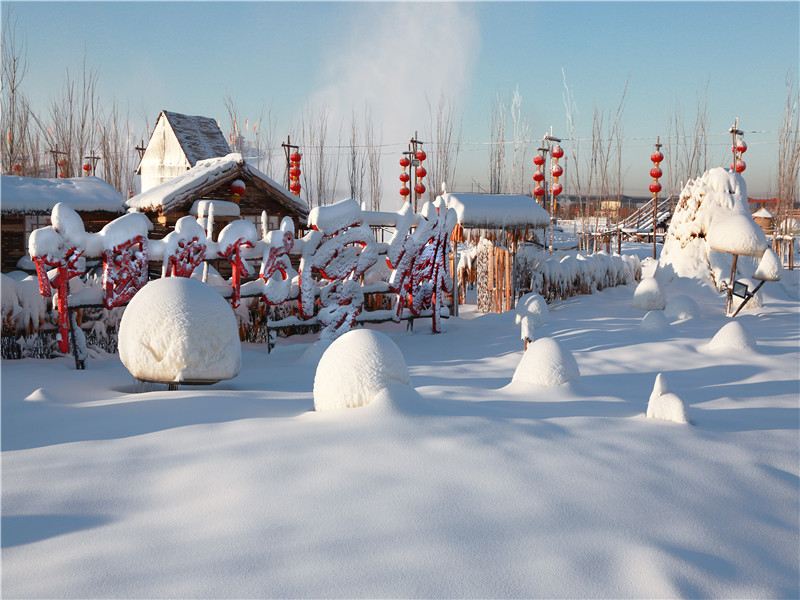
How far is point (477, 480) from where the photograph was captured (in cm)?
402

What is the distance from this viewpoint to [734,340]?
1006cm

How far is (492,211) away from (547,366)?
397 inches

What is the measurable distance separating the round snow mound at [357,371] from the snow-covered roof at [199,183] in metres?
11.8

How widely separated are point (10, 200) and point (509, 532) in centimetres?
1703

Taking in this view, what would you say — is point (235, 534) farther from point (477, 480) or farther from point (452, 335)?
point (452, 335)

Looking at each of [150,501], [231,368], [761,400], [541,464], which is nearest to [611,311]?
[761,400]

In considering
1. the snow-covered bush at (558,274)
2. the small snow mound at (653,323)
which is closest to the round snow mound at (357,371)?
the small snow mound at (653,323)

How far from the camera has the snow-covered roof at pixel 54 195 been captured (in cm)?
1661

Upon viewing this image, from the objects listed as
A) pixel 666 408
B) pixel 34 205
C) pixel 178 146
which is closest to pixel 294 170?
pixel 178 146

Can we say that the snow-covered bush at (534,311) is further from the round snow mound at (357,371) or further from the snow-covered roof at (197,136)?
the snow-covered roof at (197,136)

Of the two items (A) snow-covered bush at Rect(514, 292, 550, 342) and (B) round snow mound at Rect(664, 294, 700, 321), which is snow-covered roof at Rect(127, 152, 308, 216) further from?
(B) round snow mound at Rect(664, 294, 700, 321)

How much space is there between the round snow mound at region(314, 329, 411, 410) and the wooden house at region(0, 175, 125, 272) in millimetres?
13368

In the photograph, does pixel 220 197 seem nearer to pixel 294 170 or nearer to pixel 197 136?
pixel 197 136

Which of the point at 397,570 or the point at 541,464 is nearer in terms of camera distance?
the point at 397,570
